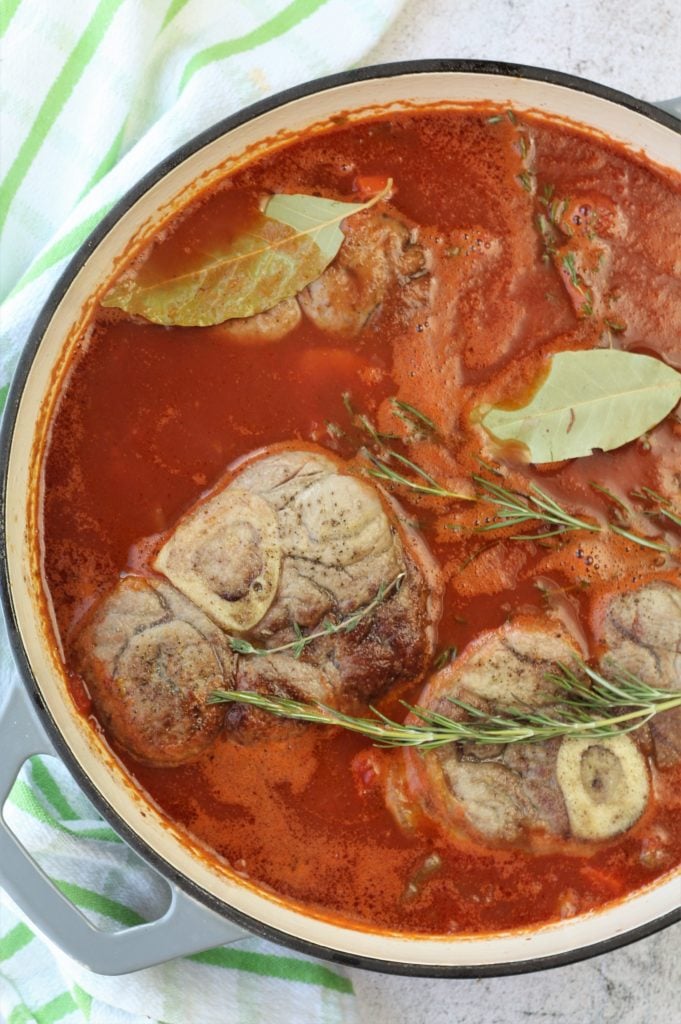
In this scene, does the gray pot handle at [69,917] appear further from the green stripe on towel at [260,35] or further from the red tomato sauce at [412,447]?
the green stripe on towel at [260,35]

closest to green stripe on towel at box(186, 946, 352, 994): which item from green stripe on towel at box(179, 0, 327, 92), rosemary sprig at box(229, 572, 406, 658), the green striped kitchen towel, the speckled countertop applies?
the green striped kitchen towel

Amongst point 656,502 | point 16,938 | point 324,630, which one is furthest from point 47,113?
point 16,938

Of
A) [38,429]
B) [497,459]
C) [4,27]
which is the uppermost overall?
[4,27]

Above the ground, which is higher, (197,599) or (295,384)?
(295,384)

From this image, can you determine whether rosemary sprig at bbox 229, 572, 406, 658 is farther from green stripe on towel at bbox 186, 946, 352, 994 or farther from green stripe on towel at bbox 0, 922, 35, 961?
green stripe on towel at bbox 0, 922, 35, 961

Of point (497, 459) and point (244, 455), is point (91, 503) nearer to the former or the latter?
point (244, 455)

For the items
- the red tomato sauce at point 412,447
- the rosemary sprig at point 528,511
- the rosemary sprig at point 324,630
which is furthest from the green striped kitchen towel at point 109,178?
the rosemary sprig at point 528,511

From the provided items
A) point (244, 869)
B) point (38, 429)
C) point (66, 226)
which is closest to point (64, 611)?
point (38, 429)

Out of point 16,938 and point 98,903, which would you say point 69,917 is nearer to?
point 98,903
